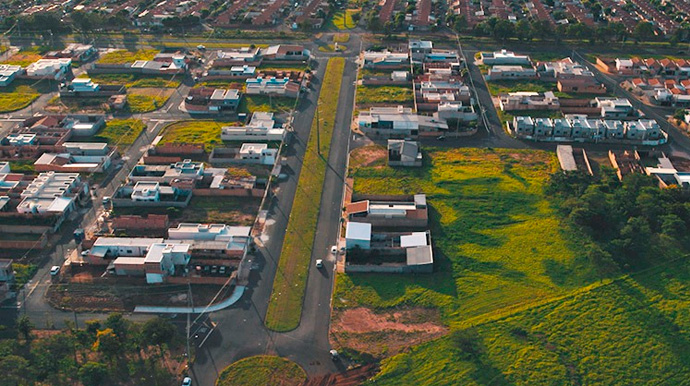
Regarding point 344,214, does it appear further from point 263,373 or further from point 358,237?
point 263,373

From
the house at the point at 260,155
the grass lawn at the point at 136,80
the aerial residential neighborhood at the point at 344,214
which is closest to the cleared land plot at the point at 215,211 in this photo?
the aerial residential neighborhood at the point at 344,214

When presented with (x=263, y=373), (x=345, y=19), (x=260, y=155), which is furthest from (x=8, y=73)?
(x=263, y=373)

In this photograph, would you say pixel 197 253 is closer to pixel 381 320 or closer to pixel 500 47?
pixel 381 320

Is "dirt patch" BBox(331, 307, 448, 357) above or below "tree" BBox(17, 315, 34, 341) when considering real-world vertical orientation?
below

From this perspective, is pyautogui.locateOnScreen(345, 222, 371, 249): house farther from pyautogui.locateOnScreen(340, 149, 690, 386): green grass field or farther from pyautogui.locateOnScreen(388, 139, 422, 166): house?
pyautogui.locateOnScreen(388, 139, 422, 166): house

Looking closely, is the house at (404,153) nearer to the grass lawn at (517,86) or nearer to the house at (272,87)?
the house at (272,87)

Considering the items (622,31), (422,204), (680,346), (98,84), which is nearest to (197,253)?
(422,204)

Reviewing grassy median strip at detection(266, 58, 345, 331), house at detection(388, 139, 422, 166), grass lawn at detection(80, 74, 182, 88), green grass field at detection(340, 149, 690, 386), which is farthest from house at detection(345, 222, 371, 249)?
grass lawn at detection(80, 74, 182, 88)
